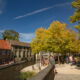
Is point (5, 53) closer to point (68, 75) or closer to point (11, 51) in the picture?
point (11, 51)

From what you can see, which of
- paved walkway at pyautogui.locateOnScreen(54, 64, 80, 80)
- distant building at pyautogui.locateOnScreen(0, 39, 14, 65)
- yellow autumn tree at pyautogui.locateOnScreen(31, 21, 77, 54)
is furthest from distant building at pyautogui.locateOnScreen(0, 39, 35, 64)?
paved walkway at pyautogui.locateOnScreen(54, 64, 80, 80)

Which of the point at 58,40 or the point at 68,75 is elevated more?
the point at 58,40

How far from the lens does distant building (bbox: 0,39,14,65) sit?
33500mm

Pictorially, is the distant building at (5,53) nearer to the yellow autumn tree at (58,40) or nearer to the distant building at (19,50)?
the distant building at (19,50)

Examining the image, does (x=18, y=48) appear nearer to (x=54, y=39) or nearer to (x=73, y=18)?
(x=54, y=39)

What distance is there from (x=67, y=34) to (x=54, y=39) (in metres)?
2.86

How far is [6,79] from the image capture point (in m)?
7.07

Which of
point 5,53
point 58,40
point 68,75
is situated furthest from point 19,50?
point 68,75

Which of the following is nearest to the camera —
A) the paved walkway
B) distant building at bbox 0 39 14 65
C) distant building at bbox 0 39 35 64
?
the paved walkway

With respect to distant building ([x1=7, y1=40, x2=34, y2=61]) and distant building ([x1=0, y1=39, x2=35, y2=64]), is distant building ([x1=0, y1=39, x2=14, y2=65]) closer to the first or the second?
distant building ([x1=0, y1=39, x2=35, y2=64])

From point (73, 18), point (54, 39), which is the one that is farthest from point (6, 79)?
point (54, 39)

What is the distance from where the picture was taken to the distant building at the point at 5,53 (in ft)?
110

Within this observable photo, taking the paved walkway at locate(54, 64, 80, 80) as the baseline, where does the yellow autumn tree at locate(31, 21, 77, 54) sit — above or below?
above

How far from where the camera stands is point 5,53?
35344 millimetres
